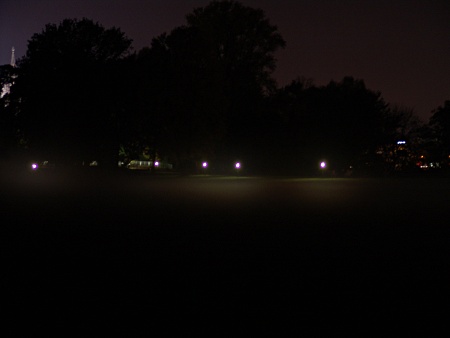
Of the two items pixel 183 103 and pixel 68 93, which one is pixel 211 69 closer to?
pixel 183 103

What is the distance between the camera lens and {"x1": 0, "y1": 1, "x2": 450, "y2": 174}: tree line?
4441cm

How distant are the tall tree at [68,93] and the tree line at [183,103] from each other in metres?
0.10

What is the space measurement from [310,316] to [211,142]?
4742 cm

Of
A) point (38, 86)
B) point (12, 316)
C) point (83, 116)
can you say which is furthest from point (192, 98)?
point (12, 316)

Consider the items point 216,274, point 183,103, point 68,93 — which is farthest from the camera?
point 183,103

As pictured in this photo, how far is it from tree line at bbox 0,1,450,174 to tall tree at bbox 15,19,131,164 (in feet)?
0.31

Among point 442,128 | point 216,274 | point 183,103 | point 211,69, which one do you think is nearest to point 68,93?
point 183,103

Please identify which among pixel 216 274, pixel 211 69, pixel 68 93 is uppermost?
pixel 211 69

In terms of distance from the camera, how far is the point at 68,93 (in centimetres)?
4388

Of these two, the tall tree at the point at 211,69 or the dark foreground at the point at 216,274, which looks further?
the tall tree at the point at 211,69

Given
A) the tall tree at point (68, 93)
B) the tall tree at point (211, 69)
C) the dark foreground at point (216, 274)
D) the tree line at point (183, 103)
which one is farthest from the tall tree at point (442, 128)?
the dark foreground at point (216, 274)

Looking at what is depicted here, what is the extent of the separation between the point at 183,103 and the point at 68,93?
12.0 meters

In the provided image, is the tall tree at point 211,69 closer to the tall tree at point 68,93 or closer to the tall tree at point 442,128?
the tall tree at point 68,93

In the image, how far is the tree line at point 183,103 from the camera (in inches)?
1748
